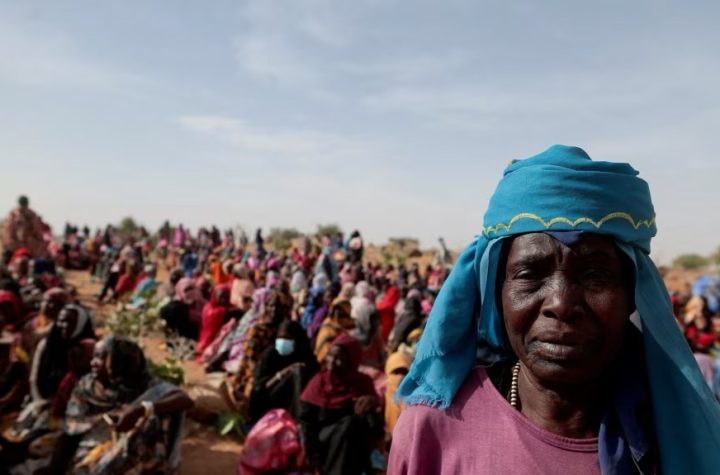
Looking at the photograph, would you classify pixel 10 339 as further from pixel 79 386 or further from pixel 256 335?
pixel 256 335

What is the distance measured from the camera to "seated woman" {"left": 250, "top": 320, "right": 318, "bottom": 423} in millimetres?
5719

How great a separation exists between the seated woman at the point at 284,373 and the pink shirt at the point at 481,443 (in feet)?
14.6

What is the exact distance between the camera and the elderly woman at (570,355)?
1273 mm

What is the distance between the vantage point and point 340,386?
4.93 metres

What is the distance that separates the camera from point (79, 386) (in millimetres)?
4637

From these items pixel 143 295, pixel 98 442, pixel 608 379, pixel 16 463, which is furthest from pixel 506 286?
pixel 143 295

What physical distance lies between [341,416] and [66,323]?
2615 mm

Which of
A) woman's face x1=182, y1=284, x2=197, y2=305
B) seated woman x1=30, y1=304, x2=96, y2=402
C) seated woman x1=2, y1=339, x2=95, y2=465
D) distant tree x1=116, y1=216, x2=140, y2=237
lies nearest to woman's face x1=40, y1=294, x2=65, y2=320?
seated woman x1=30, y1=304, x2=96, y2=402

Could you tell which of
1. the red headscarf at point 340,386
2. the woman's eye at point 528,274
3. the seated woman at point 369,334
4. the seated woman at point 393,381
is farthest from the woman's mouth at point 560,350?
Result: the seated woman at point 369,334

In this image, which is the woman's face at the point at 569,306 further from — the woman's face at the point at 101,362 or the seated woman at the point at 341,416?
the woman's face at the point at 101,362

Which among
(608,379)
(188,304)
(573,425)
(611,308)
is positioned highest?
(611,308)

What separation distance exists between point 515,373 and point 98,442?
164 inches

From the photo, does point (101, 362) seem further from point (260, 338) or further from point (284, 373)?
point (260, 338)

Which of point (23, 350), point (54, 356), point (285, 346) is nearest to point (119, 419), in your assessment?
point (54, 356)
